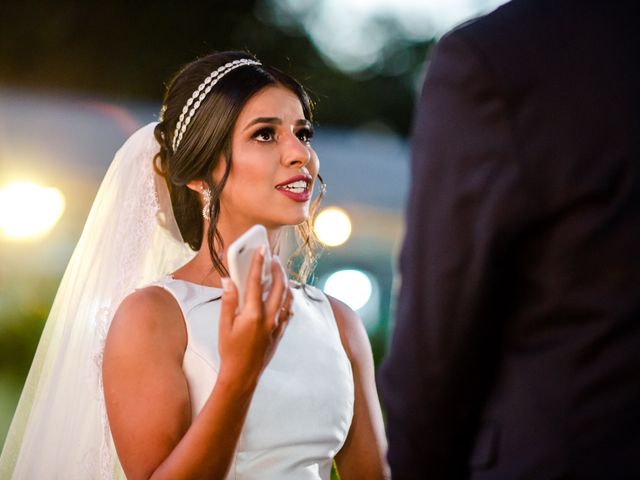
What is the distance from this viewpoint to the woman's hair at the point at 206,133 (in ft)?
9.12

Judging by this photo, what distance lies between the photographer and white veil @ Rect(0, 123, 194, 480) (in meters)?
A: 2.76

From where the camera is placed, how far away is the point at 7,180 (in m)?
8.95

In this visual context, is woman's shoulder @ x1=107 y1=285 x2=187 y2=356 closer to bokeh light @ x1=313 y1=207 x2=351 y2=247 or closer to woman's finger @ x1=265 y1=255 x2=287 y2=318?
woman's finger @ x1=265 y1=255 x2=287 y2=318

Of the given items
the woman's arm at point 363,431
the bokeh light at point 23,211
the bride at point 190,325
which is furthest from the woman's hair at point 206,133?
the bokeh light at point 23,211

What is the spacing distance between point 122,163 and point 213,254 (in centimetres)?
54

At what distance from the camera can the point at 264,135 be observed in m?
2.79

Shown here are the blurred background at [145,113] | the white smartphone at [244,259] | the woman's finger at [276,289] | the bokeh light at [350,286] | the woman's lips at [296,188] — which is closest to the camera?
the white smartphone at [244,259]

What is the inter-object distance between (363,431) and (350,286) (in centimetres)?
1089

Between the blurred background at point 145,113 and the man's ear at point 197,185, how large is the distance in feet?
9.07

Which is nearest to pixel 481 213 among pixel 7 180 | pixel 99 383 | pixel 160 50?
pixel 99 383

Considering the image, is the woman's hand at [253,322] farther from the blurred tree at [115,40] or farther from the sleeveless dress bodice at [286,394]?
the blurred tree at [115,40]

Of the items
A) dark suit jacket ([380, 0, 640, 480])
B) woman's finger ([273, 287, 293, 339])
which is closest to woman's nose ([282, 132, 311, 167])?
woman's finger ([273, 287, 293, 339])

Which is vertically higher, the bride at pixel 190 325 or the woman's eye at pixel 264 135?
the woman's eye at pixel 264 135

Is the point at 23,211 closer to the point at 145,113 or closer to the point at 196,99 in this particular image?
the point at 196,99
